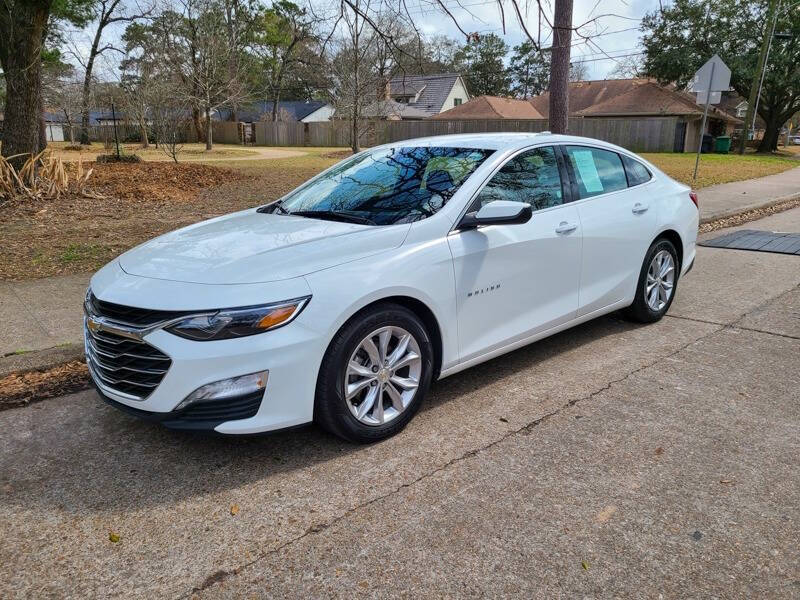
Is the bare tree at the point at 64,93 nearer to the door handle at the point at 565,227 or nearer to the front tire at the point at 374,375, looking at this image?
the door handle at the point at 565,227

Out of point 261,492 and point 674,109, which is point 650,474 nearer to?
point 261,492

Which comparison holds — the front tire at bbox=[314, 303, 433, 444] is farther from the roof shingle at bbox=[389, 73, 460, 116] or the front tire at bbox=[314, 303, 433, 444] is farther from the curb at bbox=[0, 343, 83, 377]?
the roof shingle at bbox=[389, 73, 460, 116]

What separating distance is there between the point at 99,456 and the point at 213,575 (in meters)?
1.29

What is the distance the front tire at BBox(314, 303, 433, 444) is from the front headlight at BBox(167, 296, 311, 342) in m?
0.39

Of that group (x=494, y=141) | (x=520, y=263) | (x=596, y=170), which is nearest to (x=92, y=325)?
(x=520, y=263)

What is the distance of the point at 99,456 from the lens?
3504mm

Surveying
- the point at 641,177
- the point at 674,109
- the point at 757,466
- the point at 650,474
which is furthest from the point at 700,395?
the point at 674,109

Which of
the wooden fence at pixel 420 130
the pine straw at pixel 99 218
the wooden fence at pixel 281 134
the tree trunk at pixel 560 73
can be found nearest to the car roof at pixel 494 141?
the tree trunk at pixel 560 73

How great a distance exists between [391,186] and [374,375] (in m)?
1.41

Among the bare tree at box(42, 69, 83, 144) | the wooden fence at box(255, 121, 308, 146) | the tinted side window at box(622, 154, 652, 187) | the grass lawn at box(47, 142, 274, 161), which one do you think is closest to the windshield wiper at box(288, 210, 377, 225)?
the tinted side window at box(622, 154, 652, 187)

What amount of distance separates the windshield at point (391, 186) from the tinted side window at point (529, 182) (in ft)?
0.58

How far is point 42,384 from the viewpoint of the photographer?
4.46m

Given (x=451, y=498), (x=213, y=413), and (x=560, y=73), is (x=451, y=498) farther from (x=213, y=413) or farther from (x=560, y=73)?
(x=560, y=73)

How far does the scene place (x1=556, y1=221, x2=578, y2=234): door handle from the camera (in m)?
4.53
